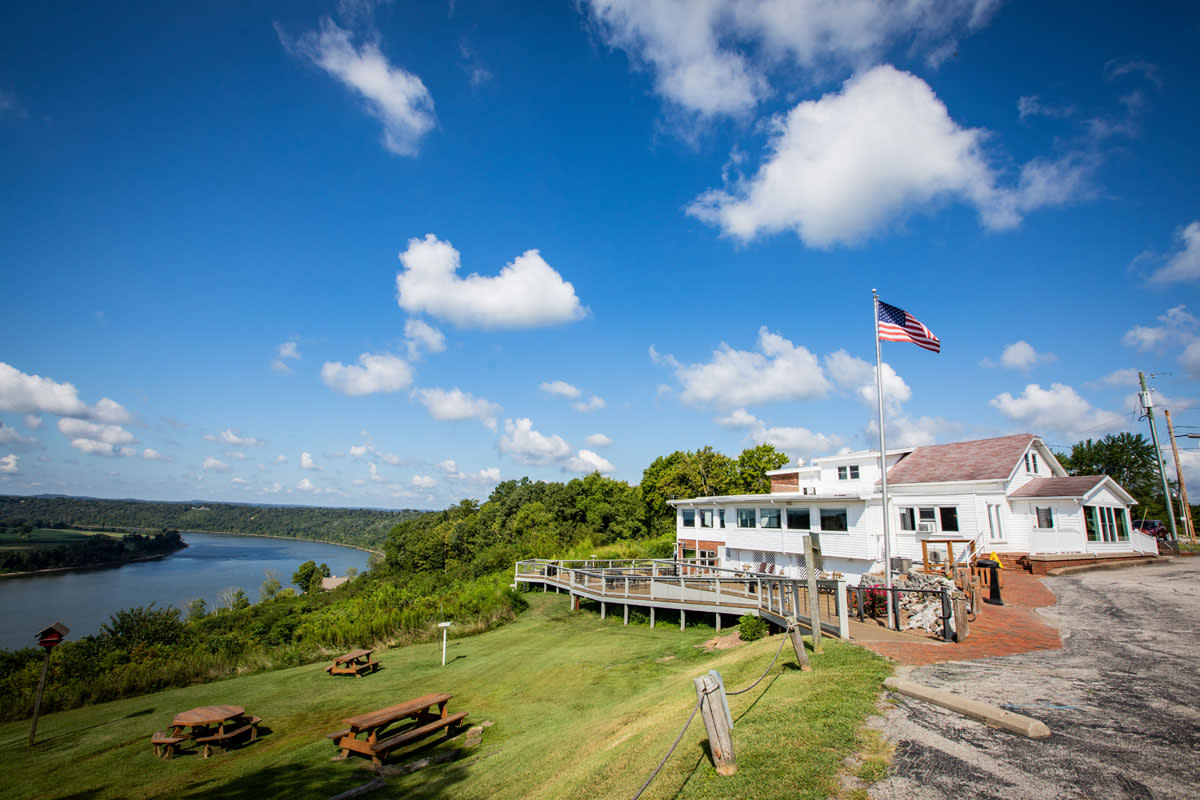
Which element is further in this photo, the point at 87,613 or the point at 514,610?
the point at 87,613

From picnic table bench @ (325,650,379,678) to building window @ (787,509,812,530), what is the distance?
70.2ft

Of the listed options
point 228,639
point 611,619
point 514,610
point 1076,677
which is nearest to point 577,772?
point 1076,677

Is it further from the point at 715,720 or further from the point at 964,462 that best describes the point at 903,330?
the point at 964,462

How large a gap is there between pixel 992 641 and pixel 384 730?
1293 cm

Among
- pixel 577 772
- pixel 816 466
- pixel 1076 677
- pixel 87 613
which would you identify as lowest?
pixel 87 613

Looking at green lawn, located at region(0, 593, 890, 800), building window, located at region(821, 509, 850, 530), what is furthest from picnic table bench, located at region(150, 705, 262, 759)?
building window, located at region(821, 509, 850, 530)

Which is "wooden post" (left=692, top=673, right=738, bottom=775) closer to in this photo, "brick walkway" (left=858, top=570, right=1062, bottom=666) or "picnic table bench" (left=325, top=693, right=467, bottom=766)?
"brick walkway" (left=858, top=570, right=1062, bottom=666)

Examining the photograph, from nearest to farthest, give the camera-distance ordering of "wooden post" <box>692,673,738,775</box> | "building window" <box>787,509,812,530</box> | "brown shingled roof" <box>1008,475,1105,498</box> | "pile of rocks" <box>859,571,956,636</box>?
"wooden post" <box>692,673,738,775</box>
"pile of rocks" <box>859,571,956,636</box>
"brown shingled roof" <box>1008,475,1105,498</box>
"building window" <box>787,509,812,530</box>

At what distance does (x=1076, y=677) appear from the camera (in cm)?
822

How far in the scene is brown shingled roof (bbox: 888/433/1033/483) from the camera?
26237 millimetres

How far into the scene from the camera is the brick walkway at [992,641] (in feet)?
33.0

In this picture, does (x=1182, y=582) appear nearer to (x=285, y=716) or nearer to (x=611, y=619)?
(x=611, y=619)

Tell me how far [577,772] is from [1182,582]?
73.4 feet

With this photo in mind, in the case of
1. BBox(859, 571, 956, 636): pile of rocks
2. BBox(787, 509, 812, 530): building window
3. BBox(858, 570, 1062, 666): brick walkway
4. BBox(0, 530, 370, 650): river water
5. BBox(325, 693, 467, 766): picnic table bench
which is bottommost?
BBox(0, 530, 370, 650): river water
